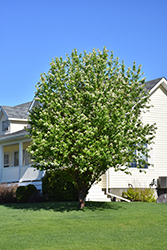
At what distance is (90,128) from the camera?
12898 mm

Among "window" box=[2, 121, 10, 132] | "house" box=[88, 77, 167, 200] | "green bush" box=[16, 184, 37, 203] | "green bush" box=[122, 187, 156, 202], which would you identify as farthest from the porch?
"green bush" box=[122, 187, 156, 202]

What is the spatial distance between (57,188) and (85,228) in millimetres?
7458

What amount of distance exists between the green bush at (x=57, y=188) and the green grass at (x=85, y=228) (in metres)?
2.38

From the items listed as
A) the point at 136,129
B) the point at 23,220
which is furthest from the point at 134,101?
the point at 23,220

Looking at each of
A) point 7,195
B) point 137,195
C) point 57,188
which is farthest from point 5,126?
point 137,195

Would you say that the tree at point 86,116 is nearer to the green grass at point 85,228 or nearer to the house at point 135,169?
the green grass at point 85,228

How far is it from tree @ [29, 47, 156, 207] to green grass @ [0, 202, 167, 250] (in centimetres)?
164

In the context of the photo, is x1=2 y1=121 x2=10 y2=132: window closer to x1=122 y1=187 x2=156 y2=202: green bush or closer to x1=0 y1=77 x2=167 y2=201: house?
x1=0 y1=77 x2=167 y2=201: house

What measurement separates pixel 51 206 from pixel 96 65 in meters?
6.57

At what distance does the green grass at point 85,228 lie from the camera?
908 centimetres

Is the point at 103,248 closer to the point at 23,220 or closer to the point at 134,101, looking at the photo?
the point at 23,220

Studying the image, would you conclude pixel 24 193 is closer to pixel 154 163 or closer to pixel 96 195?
pixel 96 195

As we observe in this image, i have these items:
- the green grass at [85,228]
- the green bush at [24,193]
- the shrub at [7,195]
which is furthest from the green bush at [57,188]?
the green grass at [85,228]

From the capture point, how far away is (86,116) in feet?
44.6
